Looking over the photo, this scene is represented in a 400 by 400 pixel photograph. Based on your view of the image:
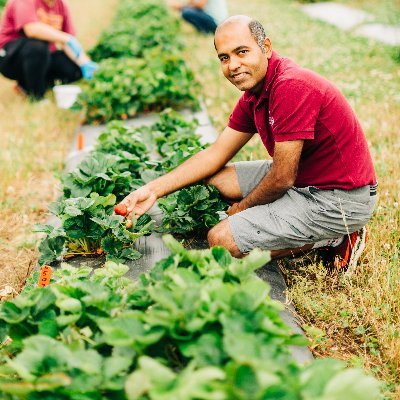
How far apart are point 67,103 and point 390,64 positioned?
4.49 meters

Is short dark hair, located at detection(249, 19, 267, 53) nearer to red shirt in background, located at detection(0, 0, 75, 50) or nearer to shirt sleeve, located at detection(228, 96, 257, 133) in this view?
shirt sleeve, located at detection(228, 96, 257, 133)

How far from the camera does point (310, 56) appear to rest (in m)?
7.58

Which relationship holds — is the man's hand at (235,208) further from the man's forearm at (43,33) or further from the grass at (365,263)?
the man's forearm at (43,33)

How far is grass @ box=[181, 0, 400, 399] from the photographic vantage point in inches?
86.0

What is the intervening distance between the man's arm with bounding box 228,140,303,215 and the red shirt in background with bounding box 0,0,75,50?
4329 millimetres

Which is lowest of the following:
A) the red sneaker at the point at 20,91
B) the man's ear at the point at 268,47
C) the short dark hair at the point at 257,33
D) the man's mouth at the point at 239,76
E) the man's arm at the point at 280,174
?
the red sneaker at the point at 20,91

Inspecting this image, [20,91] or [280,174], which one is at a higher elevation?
[280,174]

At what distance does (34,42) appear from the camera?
232 inches

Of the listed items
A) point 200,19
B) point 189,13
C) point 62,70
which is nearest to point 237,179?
point 62,70

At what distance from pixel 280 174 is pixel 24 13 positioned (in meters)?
4.58

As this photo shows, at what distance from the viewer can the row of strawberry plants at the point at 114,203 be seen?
2557 millimetres

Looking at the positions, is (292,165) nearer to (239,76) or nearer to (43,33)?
(239,76)

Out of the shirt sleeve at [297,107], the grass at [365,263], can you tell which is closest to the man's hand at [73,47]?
the grass at [365,263]

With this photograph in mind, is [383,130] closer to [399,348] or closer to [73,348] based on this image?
[399,348]
